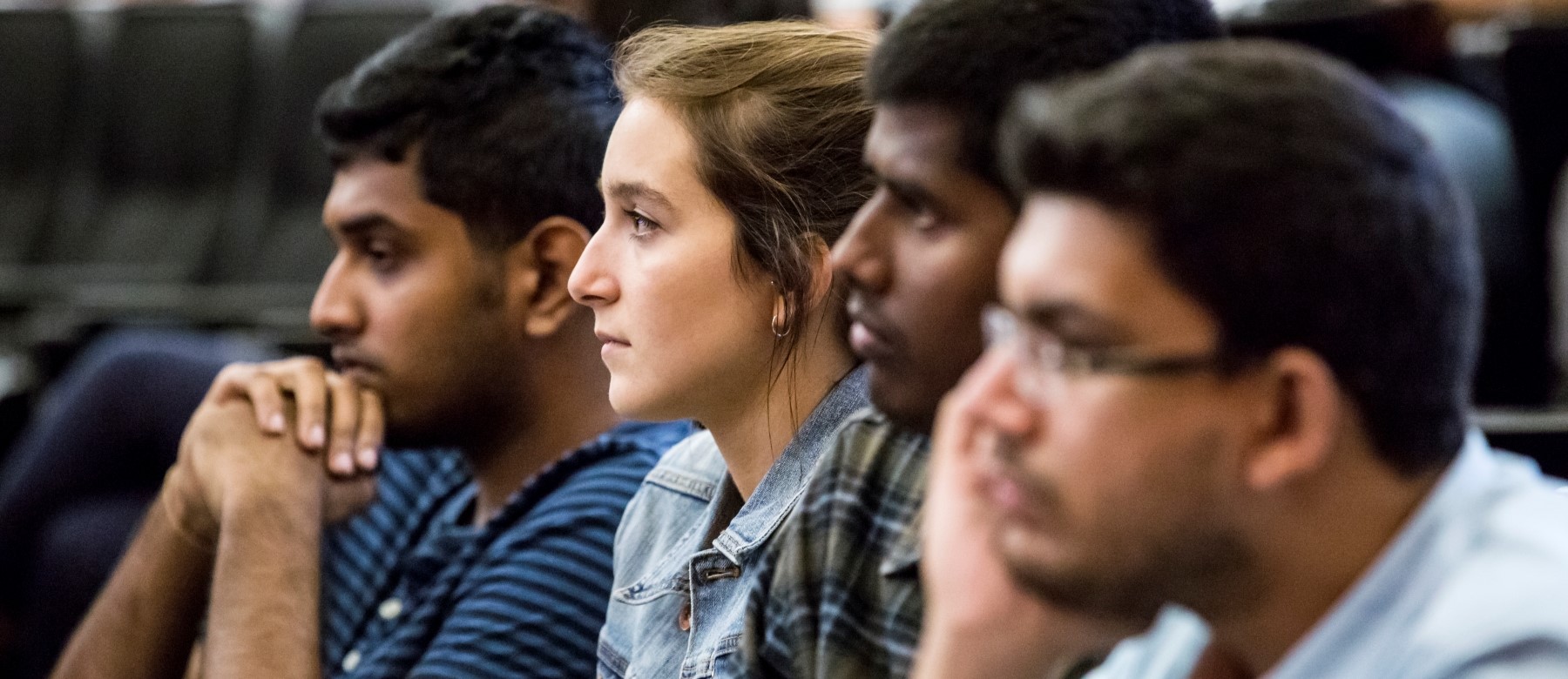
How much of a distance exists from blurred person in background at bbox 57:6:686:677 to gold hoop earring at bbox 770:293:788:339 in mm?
322

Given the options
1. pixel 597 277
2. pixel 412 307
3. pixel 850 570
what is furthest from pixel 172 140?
pixel 850 570

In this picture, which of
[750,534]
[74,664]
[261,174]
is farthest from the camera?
[261,174]

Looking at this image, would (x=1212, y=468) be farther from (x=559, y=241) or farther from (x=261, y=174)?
(x=261, y=174)

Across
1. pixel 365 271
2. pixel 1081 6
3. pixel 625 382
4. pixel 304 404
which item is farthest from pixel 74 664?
pixel 1081 6

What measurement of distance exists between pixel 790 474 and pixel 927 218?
33cm

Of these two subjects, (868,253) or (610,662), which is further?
(610,662)

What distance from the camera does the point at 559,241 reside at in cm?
154

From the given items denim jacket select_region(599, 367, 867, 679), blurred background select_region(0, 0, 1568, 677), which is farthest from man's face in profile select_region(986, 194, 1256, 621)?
blurred background select_region(0, 0, 1568, 677)

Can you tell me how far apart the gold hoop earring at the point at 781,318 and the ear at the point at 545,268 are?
42 cm

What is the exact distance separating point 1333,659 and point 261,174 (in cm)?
456

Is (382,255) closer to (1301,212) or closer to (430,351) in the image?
(430,351)

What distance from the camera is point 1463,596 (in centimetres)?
68

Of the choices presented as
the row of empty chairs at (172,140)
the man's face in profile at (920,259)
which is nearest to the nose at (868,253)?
the man's face in profile at (920,259)

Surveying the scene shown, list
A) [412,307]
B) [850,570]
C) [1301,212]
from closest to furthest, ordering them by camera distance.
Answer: [1301,212] → [850,570] → [412,307]
